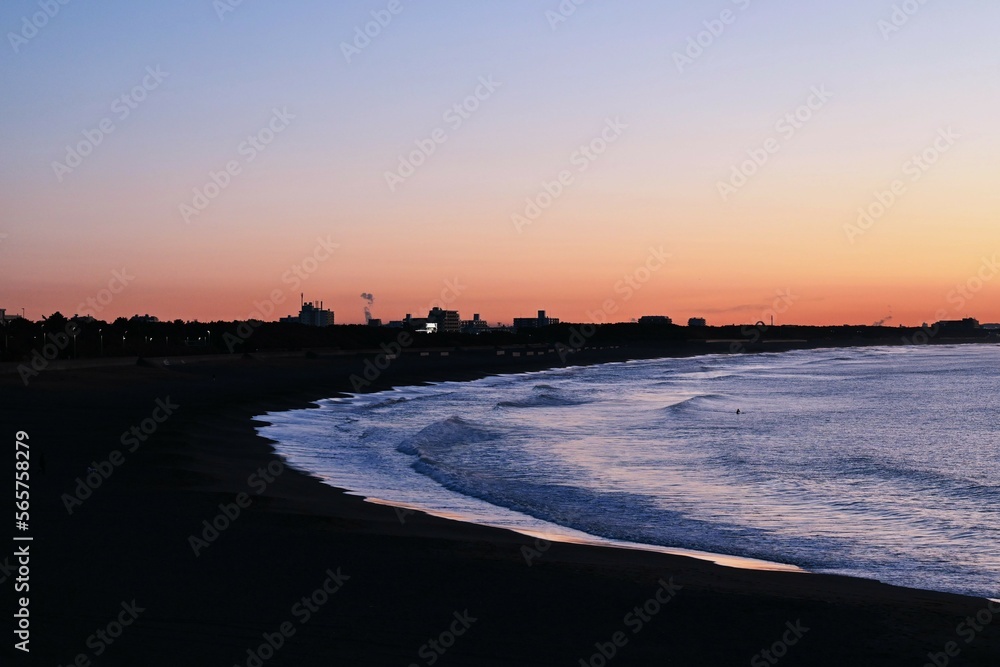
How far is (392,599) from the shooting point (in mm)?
7715

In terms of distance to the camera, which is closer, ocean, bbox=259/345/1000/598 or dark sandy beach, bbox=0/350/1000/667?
dark sandy beach, bbox=0/350/1000/667

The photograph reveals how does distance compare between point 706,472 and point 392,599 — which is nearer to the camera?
point 392,599

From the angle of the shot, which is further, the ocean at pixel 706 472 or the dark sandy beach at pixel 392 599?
the ocean at pixel 706 472

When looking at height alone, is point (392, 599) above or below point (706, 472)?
above

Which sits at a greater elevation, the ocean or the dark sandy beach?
the dark sandy beach

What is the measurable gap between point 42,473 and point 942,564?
12.4 meters

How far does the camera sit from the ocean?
12.5 metres

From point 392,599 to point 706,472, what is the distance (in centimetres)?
1319

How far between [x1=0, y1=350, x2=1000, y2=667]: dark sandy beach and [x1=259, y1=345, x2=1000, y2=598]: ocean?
6.93 ft

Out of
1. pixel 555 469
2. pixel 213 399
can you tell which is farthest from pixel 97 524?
pixel 213 399

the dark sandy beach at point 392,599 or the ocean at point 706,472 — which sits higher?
the dark sandy beach at point 392,599

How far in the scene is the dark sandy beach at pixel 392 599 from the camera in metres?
6.39

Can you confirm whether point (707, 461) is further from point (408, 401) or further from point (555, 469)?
point (408, 401)

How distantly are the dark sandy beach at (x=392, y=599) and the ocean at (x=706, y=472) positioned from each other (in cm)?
211
